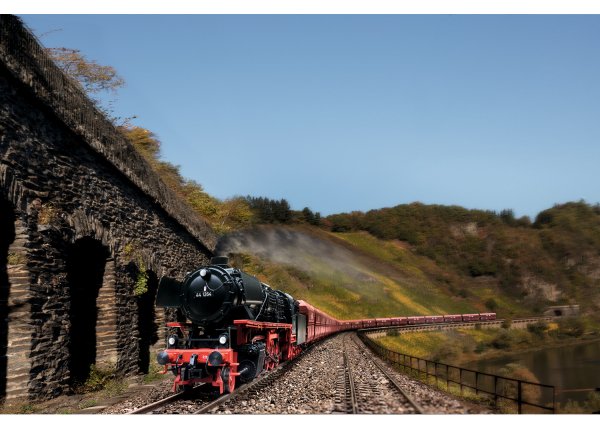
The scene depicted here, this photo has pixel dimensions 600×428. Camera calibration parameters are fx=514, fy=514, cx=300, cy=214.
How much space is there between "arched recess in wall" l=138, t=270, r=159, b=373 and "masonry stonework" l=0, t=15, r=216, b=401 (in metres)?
0.21

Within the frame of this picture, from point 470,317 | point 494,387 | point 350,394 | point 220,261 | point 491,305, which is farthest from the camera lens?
point 491,305

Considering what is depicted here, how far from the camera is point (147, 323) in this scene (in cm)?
1988

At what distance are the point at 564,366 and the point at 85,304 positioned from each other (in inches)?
2000

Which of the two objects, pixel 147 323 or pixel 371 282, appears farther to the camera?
pixel 371 282

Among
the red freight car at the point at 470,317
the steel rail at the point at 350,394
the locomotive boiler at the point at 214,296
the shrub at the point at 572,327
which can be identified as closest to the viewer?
the steel rail at the point at 350,394

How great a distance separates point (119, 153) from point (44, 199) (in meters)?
4.82

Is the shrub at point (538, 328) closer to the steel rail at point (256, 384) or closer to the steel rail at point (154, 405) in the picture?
the steel rail at point (256, 384)

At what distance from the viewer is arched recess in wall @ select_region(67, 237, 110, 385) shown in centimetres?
1475

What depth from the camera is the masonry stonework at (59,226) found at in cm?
1060

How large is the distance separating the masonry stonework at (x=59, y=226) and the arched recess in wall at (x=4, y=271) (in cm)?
2

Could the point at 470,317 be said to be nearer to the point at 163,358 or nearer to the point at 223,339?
the point at 223,339

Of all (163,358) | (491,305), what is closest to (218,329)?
(163,358)

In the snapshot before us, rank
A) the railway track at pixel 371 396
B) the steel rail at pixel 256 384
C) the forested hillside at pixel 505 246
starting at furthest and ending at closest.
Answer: the forested hillside at pixel 505 246 → the steel rail at pixel 256 384 → the railway track at pixel 371 396

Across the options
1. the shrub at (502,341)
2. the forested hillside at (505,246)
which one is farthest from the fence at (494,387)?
the forested hillside at (505,246)
